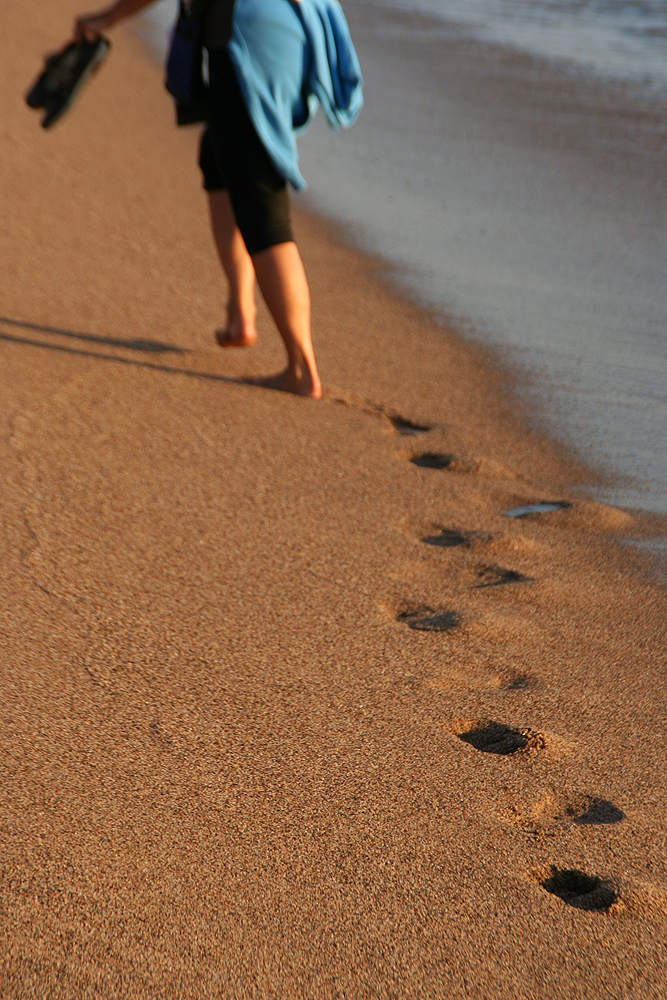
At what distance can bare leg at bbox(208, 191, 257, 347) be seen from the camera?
2969 mm

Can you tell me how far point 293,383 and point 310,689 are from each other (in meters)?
1.30

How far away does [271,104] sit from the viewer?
2.62 meters

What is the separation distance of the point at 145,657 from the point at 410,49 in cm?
761

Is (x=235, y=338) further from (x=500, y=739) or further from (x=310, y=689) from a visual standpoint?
(x=500, y=739)

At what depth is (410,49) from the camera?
832 centimetres

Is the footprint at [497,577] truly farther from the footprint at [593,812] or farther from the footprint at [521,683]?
the footprint at [593,812]

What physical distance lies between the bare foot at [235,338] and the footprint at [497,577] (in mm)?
1202

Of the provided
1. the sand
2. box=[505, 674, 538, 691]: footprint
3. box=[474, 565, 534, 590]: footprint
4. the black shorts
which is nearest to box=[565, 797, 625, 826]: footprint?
the sand

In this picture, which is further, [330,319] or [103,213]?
[103,213]

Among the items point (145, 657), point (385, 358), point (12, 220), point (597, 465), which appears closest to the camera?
point (145, 657)

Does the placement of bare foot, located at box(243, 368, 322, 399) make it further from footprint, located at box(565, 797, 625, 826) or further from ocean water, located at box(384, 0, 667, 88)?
ocean water, located at box(384, 0, 667, 88)

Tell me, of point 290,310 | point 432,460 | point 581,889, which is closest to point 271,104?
point 290,310

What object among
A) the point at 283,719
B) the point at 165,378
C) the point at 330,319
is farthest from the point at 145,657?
the point at 330,319

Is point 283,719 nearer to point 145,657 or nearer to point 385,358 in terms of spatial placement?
point 145,657
